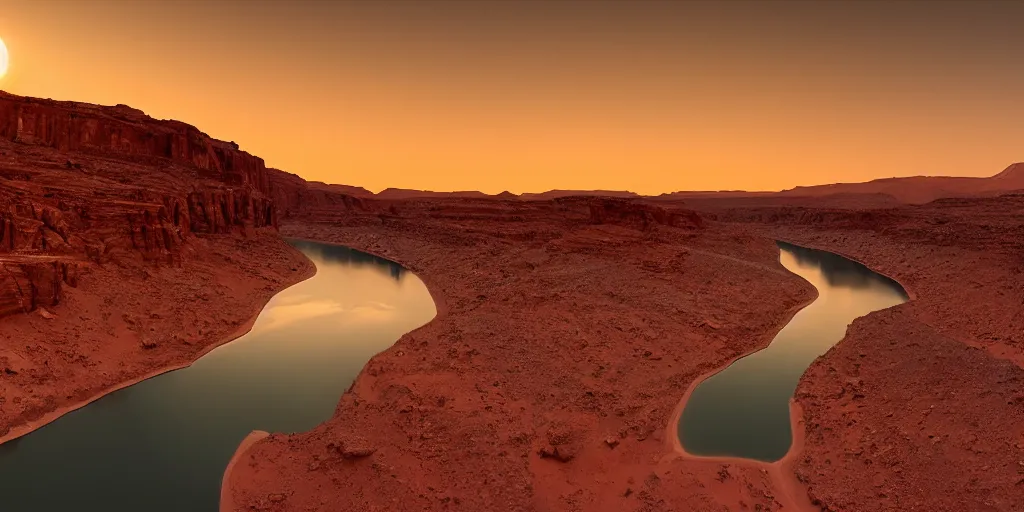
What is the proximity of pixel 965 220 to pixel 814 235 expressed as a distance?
1941 cm

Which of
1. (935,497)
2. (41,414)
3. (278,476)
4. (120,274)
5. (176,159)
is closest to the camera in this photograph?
(935,497)

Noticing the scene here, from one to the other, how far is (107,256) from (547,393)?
2339cm

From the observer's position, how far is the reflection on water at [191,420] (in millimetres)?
12656

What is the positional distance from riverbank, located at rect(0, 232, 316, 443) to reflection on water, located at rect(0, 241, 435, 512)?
693 millimetres

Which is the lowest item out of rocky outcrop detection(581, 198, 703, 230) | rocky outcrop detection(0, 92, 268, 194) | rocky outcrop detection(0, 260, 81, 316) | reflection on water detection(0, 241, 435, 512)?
reflection on water detection(0, 241, 435, 512)

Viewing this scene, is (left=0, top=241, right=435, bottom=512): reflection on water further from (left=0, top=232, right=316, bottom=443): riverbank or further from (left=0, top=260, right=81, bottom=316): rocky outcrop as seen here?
(left=0, top=260, right=81, bottom=316): rocky outcrop

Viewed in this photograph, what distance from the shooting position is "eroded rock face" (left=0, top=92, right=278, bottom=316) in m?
21.3

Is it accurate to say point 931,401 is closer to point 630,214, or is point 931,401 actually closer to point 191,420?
point 191,420

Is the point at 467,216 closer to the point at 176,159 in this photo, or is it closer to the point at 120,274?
the point at 176,159

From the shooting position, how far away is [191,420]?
16.5m

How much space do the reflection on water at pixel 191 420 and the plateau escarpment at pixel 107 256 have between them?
148cm

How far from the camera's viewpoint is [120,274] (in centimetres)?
2470

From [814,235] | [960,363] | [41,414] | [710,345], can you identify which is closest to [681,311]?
[710,345]

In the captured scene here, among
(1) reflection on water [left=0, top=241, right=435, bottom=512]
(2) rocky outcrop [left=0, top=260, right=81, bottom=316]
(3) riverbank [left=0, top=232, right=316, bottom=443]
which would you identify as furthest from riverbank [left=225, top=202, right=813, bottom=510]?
(2) rocky outcrop [left=0, top=260, right=81, bottom=316]
